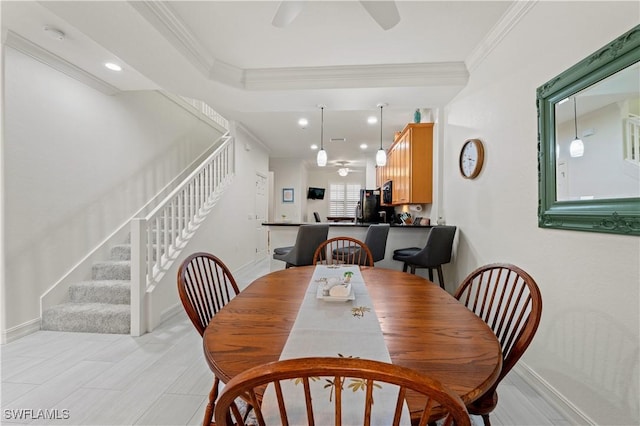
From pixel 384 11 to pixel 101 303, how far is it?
11.9 feet

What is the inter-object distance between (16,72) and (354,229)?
371 cm

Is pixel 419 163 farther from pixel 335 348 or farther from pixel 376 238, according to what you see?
pixel 335 348

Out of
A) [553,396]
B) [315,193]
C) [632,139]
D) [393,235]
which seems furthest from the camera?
[315,193]

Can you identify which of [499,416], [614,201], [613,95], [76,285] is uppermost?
[613,95]

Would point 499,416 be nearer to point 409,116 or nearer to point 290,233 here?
point 290,233

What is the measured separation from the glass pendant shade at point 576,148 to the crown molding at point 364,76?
1.58 meters

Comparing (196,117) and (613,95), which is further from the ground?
(196,117)

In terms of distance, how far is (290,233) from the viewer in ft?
12.5

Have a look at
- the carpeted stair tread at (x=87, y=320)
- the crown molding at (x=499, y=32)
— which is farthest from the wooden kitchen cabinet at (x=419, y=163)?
the carpeted stair tread at (x=87, y=320)

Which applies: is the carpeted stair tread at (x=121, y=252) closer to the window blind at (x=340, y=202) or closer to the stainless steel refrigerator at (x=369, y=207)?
the stainless steel refrigerator at (x=369, y=207)

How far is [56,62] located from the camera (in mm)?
2584

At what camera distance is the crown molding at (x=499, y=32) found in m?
1.89

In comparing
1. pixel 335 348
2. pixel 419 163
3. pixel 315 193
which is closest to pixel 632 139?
pixel 335 348

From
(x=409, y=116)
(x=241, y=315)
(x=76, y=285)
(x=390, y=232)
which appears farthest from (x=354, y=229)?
(x=76, y=285)
